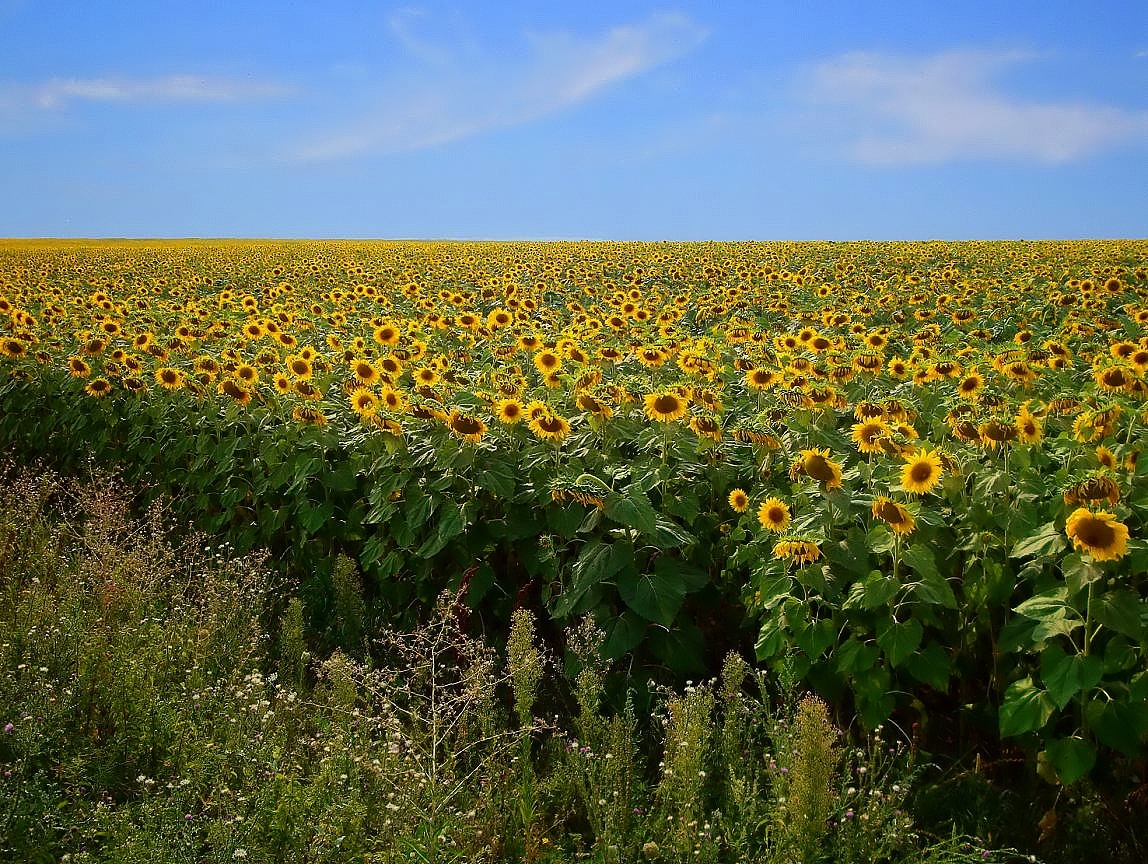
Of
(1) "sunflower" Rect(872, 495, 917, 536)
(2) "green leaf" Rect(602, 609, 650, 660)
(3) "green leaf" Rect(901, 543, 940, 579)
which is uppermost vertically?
(1) "sunflower" Rect(872, 495, 917, 536)

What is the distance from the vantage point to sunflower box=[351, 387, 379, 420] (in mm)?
5344

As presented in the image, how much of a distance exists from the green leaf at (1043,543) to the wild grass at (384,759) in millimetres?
897

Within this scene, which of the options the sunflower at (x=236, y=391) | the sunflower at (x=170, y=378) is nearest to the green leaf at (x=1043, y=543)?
the sunflower at (x=236, y=391)

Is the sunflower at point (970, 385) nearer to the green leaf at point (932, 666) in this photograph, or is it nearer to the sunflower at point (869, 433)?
the sunflower at point (869, 433)

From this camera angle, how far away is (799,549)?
3.75 metres

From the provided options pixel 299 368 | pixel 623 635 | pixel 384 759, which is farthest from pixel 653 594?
pixel 299 368

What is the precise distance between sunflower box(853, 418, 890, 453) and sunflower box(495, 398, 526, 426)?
1658 millimetres

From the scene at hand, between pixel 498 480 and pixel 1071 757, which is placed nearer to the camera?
pixel 1071 757

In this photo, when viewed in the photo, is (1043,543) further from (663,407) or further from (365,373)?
(365,373)

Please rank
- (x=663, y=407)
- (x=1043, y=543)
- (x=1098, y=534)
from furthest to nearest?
1. (x=663, y=407)
2. (x=1043, y=543)
3. (x=1098, y=534)

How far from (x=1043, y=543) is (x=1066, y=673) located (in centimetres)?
45

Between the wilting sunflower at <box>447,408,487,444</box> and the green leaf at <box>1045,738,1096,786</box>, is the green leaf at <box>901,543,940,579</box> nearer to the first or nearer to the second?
the green leaf at <box>1045,738,1096,786</box>

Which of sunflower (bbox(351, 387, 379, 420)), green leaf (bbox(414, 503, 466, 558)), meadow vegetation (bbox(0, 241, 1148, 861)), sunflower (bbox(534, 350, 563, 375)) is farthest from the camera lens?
sunflower (bbox(534, 350, 563, 375))

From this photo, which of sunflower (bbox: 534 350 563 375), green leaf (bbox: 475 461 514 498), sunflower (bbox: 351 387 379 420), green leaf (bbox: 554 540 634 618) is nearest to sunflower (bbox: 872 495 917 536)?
green leaf (bbox: 554 540 634 618)
